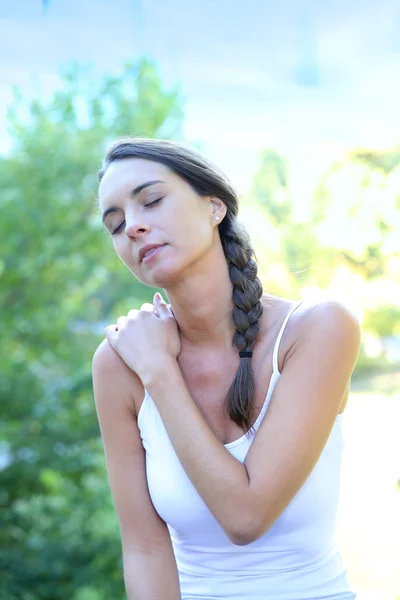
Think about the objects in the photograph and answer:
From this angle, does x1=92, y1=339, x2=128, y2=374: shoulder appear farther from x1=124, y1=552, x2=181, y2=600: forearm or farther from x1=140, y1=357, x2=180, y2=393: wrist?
x1=124, y1=552, x2=181, y2=600: forearm

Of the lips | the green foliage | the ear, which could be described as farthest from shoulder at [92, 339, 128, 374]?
the green foliage

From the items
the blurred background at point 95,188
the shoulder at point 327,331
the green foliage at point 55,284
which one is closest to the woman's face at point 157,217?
the shoulder at point 327,331

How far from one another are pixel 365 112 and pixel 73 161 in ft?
4.90

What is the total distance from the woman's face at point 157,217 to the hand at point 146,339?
99 mm

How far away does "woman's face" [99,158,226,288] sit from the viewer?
3.85 feet

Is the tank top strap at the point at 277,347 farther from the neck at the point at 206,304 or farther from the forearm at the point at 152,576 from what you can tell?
the forearm at the point at 152,576

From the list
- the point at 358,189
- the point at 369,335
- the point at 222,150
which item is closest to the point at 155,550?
the point at 358,189

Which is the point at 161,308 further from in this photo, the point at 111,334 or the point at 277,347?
the point at 277,347

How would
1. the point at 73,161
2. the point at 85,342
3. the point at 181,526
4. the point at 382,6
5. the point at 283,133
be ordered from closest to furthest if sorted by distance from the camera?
1. the point at 181,526
2. the point at 382,6
3. the point at 283,133
4. the point at 73,161
5. the point at 85,342

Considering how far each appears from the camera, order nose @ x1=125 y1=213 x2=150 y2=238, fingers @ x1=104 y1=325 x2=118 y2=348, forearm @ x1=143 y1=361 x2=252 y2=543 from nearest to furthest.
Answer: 1. forearm @ x1=143 y1=361 x2=252 y2=543
2. nose @ x1=125 y1=213 x2=150 y2=238
3. fingers @ x1=104 y1=325 x2=118 y2=348

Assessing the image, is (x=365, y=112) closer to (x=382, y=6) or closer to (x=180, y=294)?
(x=382, y=6)

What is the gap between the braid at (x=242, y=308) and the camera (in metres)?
1.19

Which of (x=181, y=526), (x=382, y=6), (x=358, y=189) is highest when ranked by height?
(x=382, y=6)

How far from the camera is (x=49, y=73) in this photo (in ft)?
11.8
